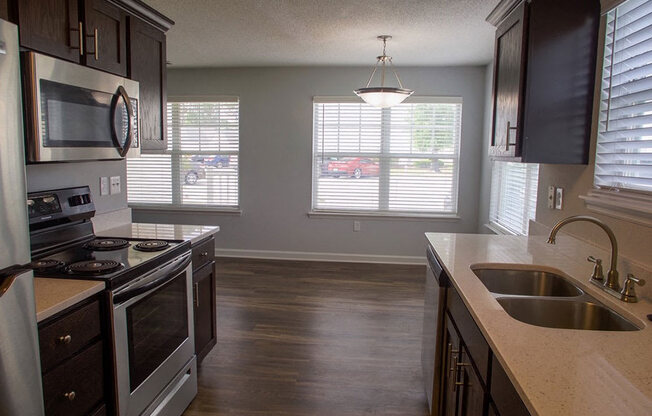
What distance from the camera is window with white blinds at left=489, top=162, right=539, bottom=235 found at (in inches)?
148

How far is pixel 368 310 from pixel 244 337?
1.14 m

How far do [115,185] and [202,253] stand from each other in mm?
764

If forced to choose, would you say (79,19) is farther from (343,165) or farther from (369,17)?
(343,165)

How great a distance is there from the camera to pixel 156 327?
2.01m

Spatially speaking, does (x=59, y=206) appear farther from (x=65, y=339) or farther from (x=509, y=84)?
(x=509, y=84)

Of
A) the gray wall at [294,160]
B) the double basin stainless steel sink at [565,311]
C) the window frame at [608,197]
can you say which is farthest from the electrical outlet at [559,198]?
the gray wall at [294,160]

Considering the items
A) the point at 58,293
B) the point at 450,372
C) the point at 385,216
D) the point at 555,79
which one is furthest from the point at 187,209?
the point at 555,79

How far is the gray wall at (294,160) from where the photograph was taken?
17.1 ft

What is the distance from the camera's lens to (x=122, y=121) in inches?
85.5

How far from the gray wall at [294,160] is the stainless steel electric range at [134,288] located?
317 centimetres

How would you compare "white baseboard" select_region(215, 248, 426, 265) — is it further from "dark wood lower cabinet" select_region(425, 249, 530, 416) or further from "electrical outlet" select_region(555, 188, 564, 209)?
"dark wood lower cabinet" select_region(425, 249, 530, 416)

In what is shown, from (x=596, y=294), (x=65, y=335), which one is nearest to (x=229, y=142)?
(x=65, y=335)

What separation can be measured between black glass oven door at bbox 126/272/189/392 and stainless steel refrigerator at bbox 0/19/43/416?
0.71 meters

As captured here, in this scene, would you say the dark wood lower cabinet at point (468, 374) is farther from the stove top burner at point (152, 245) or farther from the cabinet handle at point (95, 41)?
the cabinet handle at point (95, 41)
